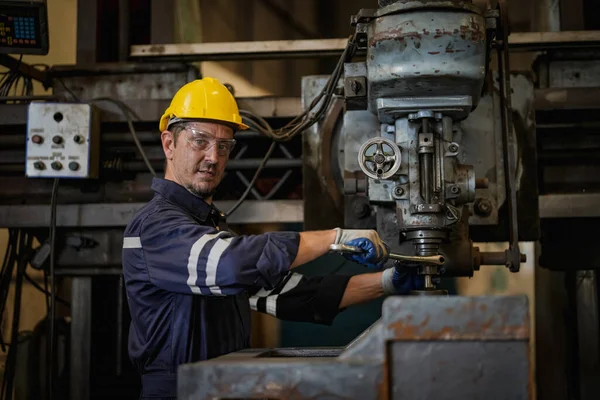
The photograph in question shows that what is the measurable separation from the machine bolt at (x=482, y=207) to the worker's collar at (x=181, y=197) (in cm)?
70

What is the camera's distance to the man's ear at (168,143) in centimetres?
152

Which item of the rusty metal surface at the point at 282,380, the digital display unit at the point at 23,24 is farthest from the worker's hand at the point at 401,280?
the digital display unit at the point at 23,24

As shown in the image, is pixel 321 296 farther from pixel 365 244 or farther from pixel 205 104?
pixel 205 104

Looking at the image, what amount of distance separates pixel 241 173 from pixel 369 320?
1.08 m

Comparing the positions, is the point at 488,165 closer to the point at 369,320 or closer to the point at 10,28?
the point at 369,320

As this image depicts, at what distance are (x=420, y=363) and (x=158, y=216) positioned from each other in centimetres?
67

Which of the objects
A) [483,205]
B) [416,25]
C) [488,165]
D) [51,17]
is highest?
[51,17]

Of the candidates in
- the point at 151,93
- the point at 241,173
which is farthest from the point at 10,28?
the point at 241,173

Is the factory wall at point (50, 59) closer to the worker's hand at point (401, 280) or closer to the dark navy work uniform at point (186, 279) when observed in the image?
the dark navy work uniform at point (186, 279)

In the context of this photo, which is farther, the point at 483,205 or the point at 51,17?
the point at 51,17

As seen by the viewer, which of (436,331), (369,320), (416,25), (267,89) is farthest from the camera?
(267,89)

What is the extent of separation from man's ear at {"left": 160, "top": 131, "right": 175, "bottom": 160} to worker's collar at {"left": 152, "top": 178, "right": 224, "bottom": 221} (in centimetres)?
10

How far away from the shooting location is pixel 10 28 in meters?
1.90

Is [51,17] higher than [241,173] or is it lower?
higher
